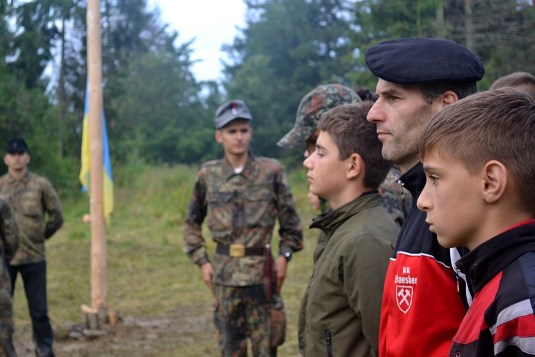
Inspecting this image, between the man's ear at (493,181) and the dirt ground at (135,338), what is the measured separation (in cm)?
623

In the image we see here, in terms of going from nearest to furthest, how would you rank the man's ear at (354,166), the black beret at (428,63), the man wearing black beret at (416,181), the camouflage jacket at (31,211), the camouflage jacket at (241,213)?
the man wearing black beret at (416,181) → the black beret at (428,63) → the man's ear at (354,166) → the camouflage jacket at (241,213) → the camouflage jacket at (31,211)

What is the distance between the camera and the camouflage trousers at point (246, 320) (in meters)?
5.79

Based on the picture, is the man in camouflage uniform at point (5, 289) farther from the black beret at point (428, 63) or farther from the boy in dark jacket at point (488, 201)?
the boy in dark jacket at point (488, 201)

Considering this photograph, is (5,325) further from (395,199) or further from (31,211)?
(395,199)

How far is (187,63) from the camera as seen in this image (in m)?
56.5

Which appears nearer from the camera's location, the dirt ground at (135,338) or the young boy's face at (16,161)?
the young boy's face at (16,161)

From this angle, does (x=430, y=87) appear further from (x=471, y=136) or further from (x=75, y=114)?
(x=75, y=114)

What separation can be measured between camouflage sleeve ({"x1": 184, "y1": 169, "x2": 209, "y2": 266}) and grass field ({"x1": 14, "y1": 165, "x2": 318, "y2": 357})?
5.95 ft

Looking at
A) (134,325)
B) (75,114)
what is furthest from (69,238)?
(75,114)

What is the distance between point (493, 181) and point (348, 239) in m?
1.24

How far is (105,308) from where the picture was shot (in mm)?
8797

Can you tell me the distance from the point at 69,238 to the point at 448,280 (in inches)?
583

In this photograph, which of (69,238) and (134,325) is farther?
(69,238)

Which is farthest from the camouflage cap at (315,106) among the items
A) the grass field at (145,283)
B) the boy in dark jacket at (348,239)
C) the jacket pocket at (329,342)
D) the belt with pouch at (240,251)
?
the grass field at (145,283)
